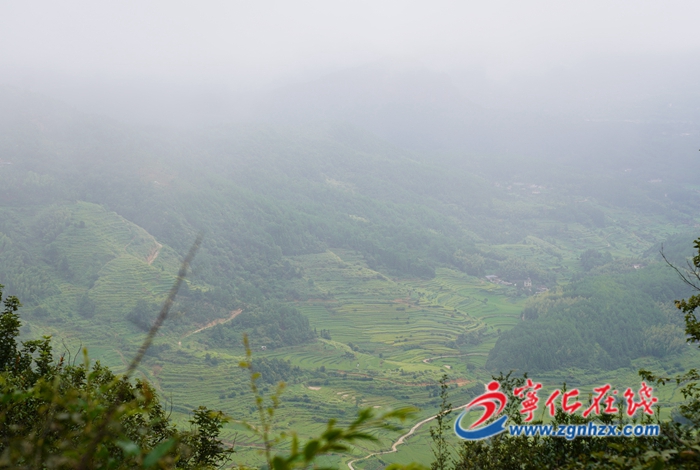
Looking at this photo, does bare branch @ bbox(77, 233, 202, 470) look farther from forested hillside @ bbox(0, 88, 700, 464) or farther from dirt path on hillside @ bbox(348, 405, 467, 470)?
forested hillside @ bbox(0, 88, 700, 464)

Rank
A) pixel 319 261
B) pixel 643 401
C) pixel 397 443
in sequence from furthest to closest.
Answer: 1. pixel 319 261
2. pixel 397 443
3. pixel 643 401

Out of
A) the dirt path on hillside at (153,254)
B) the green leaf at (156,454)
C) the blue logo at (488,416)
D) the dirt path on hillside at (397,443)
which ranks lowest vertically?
the dirt path on hillside at (397,443)

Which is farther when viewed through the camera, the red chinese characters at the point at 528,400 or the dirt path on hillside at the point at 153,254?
the dirt path on hillside at the point at 153,254

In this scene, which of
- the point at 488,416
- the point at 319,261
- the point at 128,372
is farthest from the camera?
the point at 319,261

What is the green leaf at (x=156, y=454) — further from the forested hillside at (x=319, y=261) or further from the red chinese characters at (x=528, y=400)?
the forested hillside at (x=319, y=261)

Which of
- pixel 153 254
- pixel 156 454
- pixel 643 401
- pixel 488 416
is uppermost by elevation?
pixel 153 254

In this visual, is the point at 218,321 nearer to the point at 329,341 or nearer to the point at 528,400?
the point at 329,341

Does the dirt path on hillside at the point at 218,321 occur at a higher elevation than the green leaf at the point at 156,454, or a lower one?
higher

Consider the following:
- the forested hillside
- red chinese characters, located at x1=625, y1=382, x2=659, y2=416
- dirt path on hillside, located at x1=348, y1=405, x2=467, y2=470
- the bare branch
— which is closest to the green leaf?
the bare branch

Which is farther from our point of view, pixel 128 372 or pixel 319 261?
pixel 319 261

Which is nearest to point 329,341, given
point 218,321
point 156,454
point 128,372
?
point 218,321

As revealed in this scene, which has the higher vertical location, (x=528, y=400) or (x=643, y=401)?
(x=643, y=401)

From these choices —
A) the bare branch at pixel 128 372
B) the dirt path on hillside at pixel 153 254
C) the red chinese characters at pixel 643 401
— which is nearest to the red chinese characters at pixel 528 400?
the red chinese characters at pixel 643 401

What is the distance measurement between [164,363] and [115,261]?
69.4 feet
